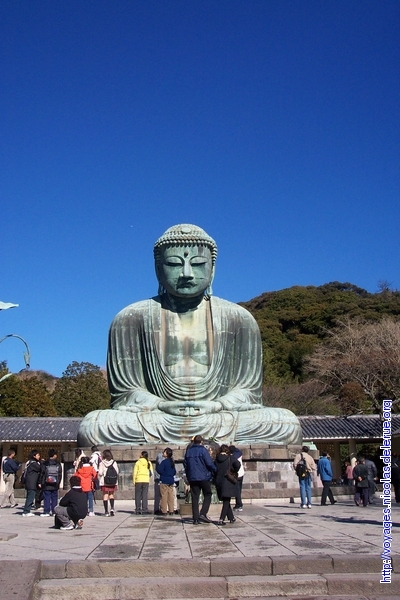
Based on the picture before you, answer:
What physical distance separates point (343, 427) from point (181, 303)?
14373 millimetres

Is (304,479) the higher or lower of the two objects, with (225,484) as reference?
lower

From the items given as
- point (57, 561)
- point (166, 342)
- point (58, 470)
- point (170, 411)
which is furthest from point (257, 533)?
point (166, 342)

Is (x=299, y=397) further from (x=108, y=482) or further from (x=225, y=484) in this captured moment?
(x=225, y=484)

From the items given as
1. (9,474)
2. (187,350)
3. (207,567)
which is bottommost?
(9,474)

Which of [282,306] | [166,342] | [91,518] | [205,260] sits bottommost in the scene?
[91,518]

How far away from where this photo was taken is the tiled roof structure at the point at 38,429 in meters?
25.9

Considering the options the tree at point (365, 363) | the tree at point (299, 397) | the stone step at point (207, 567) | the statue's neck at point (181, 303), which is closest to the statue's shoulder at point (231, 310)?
the statue's neck at point (181, 303)

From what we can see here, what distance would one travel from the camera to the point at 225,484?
807cm

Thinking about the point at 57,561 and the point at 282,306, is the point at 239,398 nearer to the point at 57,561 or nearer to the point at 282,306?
the point at 57,561

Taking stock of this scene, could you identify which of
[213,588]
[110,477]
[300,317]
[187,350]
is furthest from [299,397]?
[213,588]

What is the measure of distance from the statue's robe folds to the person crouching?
15.6 ft

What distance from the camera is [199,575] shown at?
5141 mm

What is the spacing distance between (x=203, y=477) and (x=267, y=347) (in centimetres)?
→ 3675

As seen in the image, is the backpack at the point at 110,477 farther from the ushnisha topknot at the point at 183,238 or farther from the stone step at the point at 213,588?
the ushnisha topknot at the point at 183,238
